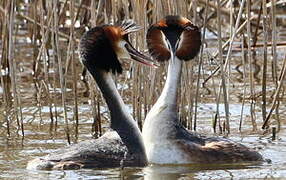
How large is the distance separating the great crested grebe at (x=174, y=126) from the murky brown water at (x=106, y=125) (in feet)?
0.41

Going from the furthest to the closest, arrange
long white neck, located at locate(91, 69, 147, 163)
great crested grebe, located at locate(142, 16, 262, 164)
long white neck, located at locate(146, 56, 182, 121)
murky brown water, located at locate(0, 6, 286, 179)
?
long white neck, located at locate(146, 56, 182, 121) → great crested grebe, located at locate(142, 16, 262, 164) → long white neck, located at locate(91, 69, 147, 163) → murky brown water, located at locate(0, 6, 286, 179)

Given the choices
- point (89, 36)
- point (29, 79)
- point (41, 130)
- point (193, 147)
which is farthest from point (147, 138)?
point (29, 79)

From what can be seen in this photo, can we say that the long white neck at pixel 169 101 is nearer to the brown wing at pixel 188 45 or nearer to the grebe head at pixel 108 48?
the brown wing at pixel 188 45

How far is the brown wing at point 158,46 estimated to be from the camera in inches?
345

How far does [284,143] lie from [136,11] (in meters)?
1.95

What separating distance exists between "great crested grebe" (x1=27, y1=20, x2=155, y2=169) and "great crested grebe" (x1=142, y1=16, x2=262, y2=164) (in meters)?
0.22

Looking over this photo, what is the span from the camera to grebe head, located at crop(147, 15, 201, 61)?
8.65 metres

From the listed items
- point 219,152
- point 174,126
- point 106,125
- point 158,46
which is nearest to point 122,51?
point 158,46

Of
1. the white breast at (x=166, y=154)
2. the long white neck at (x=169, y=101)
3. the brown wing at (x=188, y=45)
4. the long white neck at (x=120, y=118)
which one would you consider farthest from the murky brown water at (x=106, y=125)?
the brown wing at (x=188, y=45)

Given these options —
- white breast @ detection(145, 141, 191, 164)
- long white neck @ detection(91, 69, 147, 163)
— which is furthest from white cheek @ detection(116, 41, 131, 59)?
white breast @ detection(145, 141, 191, 164)

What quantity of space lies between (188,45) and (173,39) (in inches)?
6.9

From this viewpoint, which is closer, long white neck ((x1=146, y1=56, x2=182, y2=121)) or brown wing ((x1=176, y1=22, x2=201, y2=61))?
long white neck ((x1=146, y1=56, x2=182, y2=121))

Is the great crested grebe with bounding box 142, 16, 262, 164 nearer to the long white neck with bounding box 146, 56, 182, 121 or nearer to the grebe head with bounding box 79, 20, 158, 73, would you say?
the long white neck with bounding box 146, 56, 182, 121

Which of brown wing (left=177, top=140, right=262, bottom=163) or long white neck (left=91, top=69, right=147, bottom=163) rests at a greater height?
long white neck (left=91, top=69, right=147, bottom=163)
